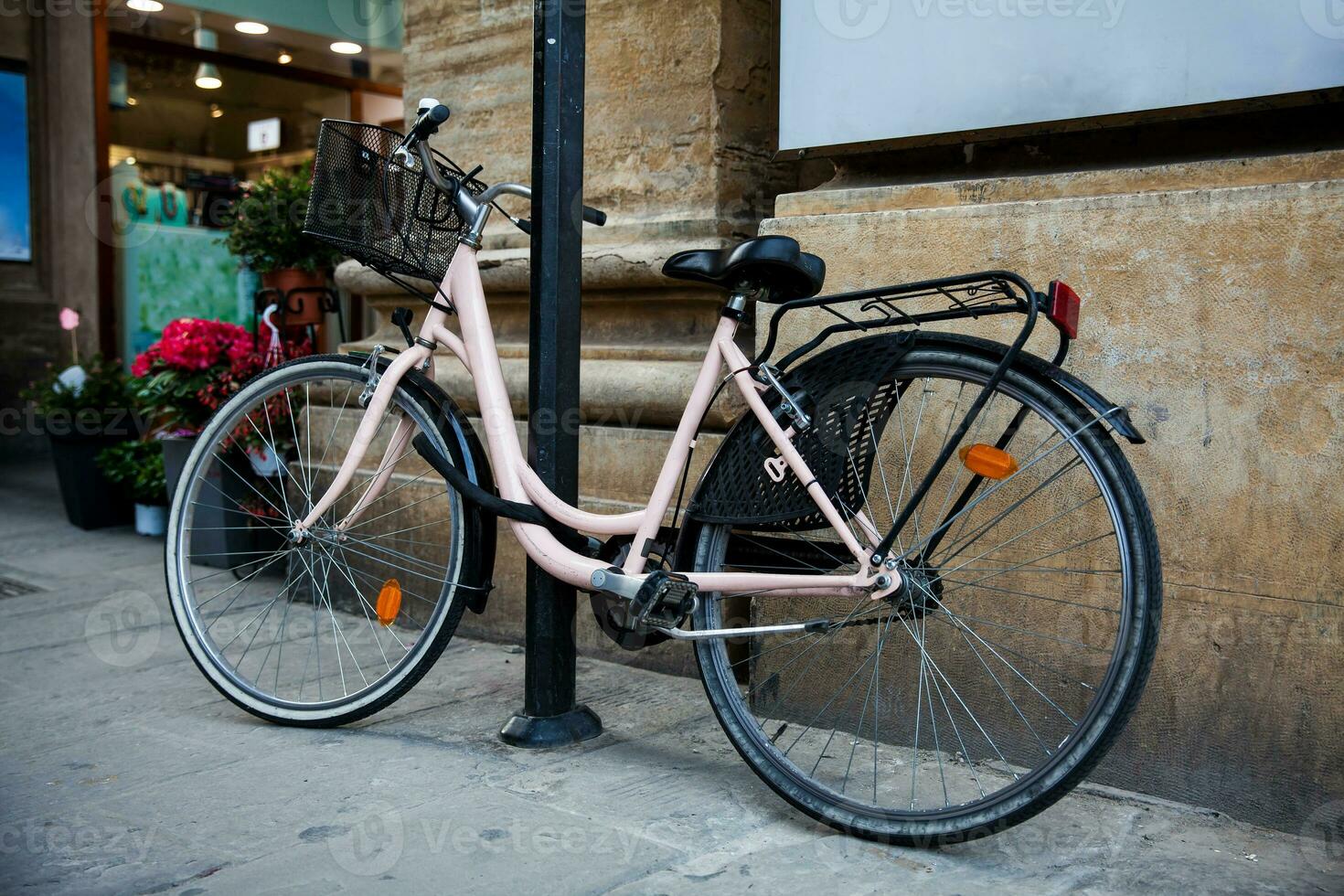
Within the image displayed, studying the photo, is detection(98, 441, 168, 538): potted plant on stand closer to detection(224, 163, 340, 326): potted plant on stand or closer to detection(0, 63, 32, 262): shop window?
detection(224, 163, 340, 326): potted plant on stand

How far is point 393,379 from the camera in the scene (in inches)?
118

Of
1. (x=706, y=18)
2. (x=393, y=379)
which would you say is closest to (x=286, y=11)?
(x=706, y=18)

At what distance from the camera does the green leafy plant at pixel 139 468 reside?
5.68 m

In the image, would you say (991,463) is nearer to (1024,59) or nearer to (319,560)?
(1024,59)

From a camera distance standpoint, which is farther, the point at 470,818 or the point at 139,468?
the point at 139,468

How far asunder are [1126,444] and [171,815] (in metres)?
2.19

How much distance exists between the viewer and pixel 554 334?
288 centimetres

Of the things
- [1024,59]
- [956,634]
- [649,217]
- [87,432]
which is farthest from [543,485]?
[87,432]

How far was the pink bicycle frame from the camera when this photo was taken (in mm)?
2430

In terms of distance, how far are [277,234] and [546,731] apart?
3309 millimetres

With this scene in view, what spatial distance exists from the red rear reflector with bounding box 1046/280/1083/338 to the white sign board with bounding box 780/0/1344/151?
715 millimetres

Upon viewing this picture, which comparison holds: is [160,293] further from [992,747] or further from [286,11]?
[992,747]

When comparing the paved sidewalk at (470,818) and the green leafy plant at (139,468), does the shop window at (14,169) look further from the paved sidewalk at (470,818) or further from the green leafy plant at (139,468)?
the paved sidewalk at (470,818)

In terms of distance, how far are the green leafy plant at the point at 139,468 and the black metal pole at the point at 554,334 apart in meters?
3.45
